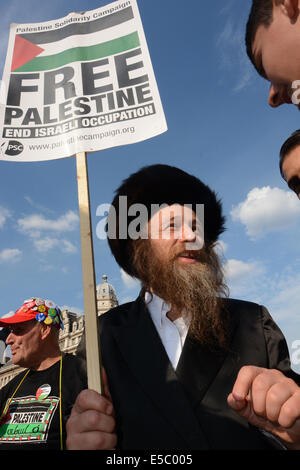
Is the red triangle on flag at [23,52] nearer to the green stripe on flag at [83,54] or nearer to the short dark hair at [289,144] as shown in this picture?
the green stripe on flag at [83,54]

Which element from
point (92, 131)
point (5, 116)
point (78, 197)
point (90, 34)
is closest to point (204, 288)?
point (78, 197)

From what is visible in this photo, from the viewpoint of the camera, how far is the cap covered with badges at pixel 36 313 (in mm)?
3693

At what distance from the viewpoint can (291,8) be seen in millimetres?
1728

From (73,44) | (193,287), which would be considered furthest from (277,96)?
(73,44)

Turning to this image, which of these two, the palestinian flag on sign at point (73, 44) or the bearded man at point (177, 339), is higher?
the palestinian flag on sign at point (73, 44)

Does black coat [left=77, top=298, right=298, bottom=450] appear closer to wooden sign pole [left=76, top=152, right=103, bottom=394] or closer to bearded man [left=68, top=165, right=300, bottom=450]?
bearded man [left=68, top=165, right=300, bottom=450]

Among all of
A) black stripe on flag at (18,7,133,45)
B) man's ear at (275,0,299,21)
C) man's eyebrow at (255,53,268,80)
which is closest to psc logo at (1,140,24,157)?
black stripe on flag at (18,7,133,45)

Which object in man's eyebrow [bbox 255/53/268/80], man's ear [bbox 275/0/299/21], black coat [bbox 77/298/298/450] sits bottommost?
black coat [bbox 77/298/298/450]

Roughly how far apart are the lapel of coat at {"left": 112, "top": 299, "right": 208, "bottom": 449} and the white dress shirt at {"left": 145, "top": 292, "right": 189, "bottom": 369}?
3.6 inches

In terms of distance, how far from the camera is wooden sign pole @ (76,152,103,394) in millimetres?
1697

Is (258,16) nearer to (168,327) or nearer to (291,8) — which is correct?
(291,8)

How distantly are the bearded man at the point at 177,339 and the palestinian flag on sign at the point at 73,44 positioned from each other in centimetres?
110

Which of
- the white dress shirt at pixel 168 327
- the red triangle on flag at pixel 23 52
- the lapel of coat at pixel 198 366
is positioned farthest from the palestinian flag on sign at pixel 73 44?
the lapel of coat at pixel 198 366
